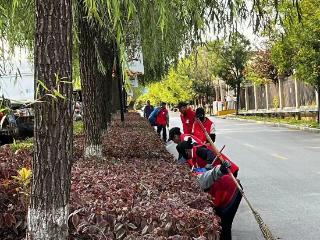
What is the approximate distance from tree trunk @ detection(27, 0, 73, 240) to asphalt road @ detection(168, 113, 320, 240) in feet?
11.8

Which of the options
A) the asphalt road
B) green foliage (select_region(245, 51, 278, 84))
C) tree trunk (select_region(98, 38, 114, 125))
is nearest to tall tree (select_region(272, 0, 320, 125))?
the asphalt road

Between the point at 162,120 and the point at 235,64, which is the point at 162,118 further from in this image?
the point at 235,64

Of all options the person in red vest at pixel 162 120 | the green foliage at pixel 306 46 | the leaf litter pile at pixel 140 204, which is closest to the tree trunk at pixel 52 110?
the leaf litter pile at pixel 140 204

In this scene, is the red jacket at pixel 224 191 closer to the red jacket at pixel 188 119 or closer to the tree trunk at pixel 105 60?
the tree trunk at pixel 105 60

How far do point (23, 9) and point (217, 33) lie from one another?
1956 mm

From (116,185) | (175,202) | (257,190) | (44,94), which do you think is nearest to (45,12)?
(44,94)

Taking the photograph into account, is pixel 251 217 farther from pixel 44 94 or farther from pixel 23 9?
pixel 44 94

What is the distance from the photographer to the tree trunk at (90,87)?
8.36 meters

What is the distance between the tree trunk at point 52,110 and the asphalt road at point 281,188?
359 cm

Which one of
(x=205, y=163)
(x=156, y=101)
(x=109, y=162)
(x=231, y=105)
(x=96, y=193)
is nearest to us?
(x=96, y=193)

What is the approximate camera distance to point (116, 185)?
16.4 ft

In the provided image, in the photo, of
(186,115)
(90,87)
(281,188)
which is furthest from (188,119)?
(90,87)

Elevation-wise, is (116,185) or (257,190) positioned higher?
(116,185)

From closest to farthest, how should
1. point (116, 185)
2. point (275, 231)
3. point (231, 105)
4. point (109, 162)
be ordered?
point (116, 185)
point (275, 231)
point (109, 162)
point (231, 105)
